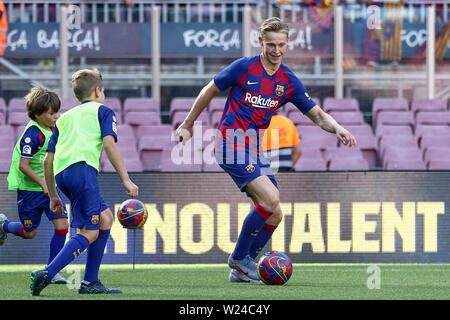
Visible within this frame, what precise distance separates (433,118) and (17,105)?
19.8 feet

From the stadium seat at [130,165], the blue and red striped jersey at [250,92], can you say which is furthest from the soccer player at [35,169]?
the stadium seat at [130,165]

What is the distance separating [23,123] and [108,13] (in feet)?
9.20

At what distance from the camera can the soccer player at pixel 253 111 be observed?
7.93 metres

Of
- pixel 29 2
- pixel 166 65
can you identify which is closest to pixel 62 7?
pixel 29 2

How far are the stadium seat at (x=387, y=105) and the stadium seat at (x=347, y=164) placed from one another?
2542 millimetres

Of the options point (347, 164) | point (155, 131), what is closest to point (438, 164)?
point (347, 164)

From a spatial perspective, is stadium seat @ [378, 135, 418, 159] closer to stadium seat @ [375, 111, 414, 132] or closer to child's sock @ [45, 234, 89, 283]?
stadium seat @ [375, 111, 414, 132]

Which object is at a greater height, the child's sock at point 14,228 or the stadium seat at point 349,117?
the child's sock at point 14,228

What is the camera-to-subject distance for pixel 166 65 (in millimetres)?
16469

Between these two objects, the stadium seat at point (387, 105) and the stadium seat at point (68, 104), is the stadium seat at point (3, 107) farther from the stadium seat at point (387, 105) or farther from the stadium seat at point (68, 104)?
the stadium seat at point (387, 105)

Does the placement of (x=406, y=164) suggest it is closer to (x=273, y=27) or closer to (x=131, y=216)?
(x=273, y=27)

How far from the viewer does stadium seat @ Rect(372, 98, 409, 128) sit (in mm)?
15406

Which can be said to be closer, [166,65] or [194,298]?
[194,298]

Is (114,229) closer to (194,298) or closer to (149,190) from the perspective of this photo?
(149,190)
